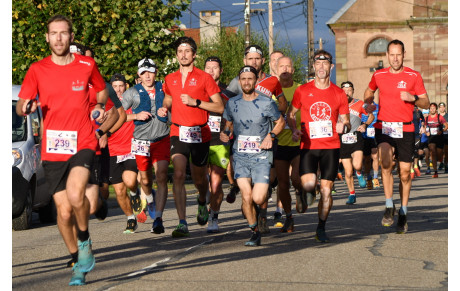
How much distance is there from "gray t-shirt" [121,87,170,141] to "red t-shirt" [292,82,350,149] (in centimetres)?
224

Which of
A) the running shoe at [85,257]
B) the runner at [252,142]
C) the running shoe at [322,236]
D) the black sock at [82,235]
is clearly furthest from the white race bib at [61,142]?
the running shoe at [322,236]

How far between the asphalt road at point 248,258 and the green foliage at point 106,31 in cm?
960

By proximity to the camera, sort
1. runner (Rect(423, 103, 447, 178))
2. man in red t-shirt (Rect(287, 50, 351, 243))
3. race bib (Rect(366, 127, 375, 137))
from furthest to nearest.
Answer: runner (Rect(423, 103, 447, 178)), race bib (Rect(366, 127, 375, 137)), man in red t-shirt (Rect(287, 50, 351, 243))

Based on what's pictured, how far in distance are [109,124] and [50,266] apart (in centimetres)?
177

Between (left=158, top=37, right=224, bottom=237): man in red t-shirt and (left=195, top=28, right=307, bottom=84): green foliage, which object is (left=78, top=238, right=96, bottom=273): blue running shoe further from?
(left=195, top=28, right=307, bottom=84): green foliage

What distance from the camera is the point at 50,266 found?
959 cm

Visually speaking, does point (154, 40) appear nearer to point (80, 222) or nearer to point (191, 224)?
point (191, 224)

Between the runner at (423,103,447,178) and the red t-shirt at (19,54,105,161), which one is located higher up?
the red t-shirt at (19,54,105,161)

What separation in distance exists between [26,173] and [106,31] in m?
10.7

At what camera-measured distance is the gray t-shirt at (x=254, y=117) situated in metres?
11.0

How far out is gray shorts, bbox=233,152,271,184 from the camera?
10891mm

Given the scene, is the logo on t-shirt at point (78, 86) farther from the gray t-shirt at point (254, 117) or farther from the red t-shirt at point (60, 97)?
the gray t-shirt at point (254, 117)

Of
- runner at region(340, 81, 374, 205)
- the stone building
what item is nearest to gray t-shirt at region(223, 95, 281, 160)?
runner at region(340, 81, 374, 205)

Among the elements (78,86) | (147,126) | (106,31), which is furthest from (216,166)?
(106,31)
